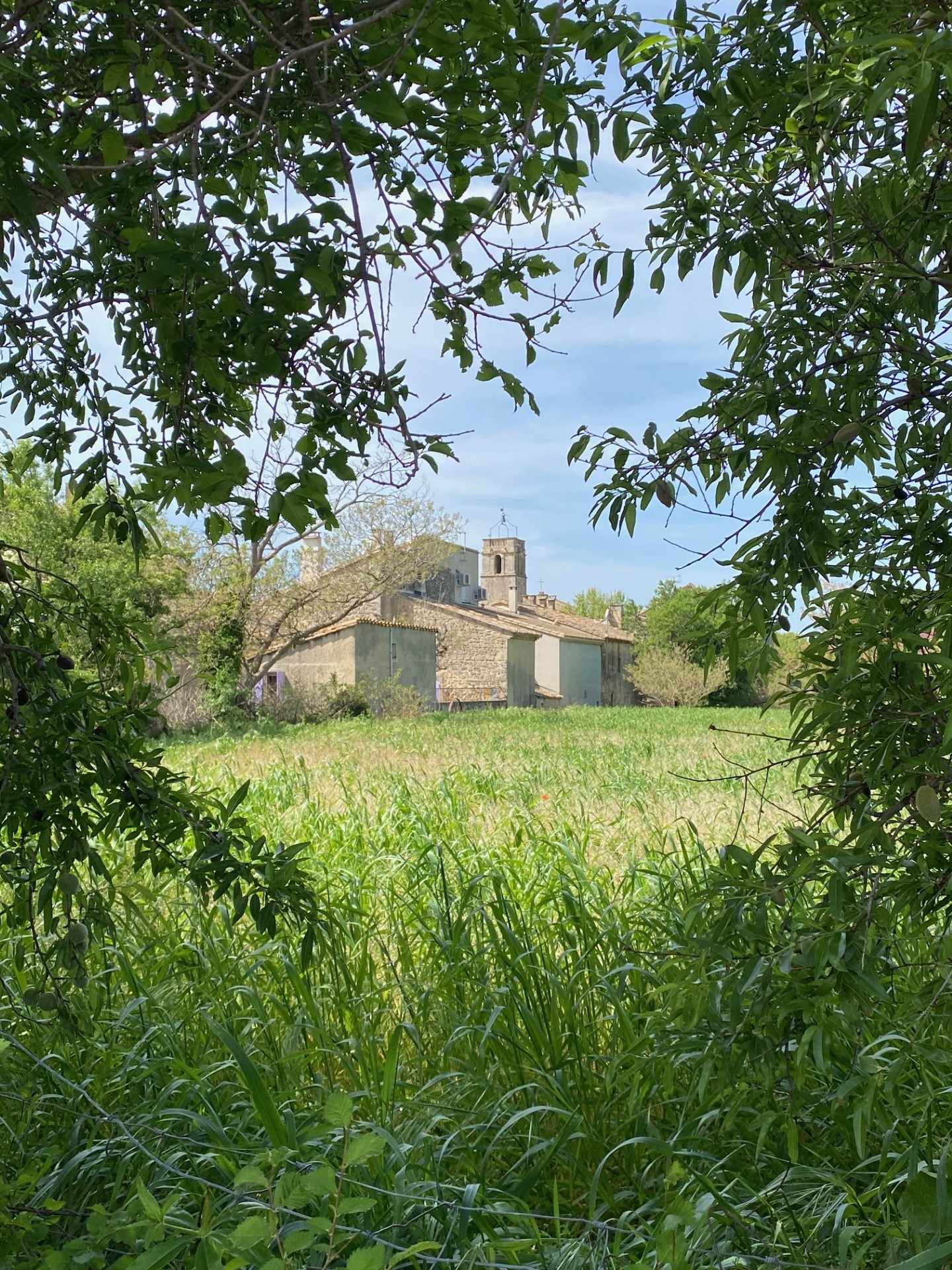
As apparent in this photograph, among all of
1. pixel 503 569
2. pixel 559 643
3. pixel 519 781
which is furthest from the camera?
pixel 503 569

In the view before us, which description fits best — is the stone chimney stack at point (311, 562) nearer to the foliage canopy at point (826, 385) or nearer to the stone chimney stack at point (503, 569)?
the foliage canopy at point (826, 385)

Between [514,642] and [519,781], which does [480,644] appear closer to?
[514,642]

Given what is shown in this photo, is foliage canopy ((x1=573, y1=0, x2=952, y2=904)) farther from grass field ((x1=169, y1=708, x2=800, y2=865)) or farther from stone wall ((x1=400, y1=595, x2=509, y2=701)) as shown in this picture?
stone wall ((x1=400, y1=595, x2=509, y2=701))

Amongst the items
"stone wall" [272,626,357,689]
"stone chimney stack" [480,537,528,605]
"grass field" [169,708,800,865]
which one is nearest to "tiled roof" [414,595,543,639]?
"stone chimney stack" [480,537,528,605]

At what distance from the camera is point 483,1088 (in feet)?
10.1

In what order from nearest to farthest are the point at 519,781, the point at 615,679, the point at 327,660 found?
1. the point at 519,781
2. the point at 327,660
3. the point at 615,679

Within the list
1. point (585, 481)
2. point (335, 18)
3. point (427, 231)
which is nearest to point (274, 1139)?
point (585, 481)

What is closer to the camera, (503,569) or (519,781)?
(519,781)

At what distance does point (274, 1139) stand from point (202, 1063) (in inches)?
38.9

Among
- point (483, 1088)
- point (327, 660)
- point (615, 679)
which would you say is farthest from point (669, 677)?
point (483, 1088)

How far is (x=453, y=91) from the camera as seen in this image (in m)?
2.03

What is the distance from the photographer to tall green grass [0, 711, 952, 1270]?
1962 mm

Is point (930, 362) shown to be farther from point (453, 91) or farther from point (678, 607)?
point (678, 607)

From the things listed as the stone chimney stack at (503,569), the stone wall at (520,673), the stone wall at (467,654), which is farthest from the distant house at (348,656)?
the stone chimney stack at (503,569)
